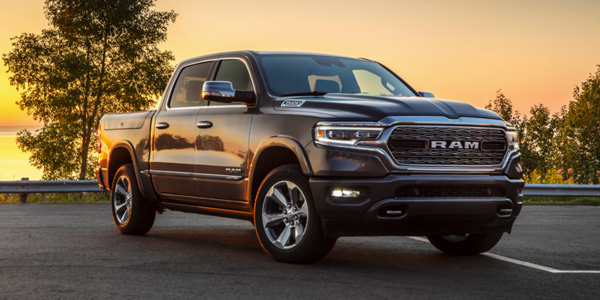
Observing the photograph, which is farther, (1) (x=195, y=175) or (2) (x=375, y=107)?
(1) (x=195, y=175)

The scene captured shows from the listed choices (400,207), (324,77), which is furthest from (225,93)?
(400,207)

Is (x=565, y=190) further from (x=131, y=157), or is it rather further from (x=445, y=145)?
(x=445, y=145)

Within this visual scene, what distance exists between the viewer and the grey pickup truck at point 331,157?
6098 millimetres

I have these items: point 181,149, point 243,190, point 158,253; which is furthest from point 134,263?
point 181,149

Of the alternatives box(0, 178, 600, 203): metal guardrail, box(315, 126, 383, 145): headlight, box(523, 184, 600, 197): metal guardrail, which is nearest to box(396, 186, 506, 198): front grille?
box(315, 126, 383, 145): headlight

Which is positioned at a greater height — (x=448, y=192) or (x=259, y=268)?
(x=448, y=192)

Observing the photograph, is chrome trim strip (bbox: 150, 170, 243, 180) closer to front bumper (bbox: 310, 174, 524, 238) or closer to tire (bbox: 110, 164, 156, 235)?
tire (bbox: 110, 164, 156, 235)

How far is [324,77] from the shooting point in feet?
25.1

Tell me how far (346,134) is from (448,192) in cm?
95

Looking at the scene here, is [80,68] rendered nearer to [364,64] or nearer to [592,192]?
[592,192]

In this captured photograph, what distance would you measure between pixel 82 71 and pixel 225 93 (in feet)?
131

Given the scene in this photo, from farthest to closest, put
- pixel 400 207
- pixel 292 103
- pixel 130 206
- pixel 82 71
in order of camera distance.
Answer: pixel 82 71 < pixel 130 206 < pixel 292 103 < pixel 400 207

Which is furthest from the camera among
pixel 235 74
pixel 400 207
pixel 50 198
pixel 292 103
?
pixel 50 198

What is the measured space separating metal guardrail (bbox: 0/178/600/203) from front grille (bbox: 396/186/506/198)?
10588 mm
